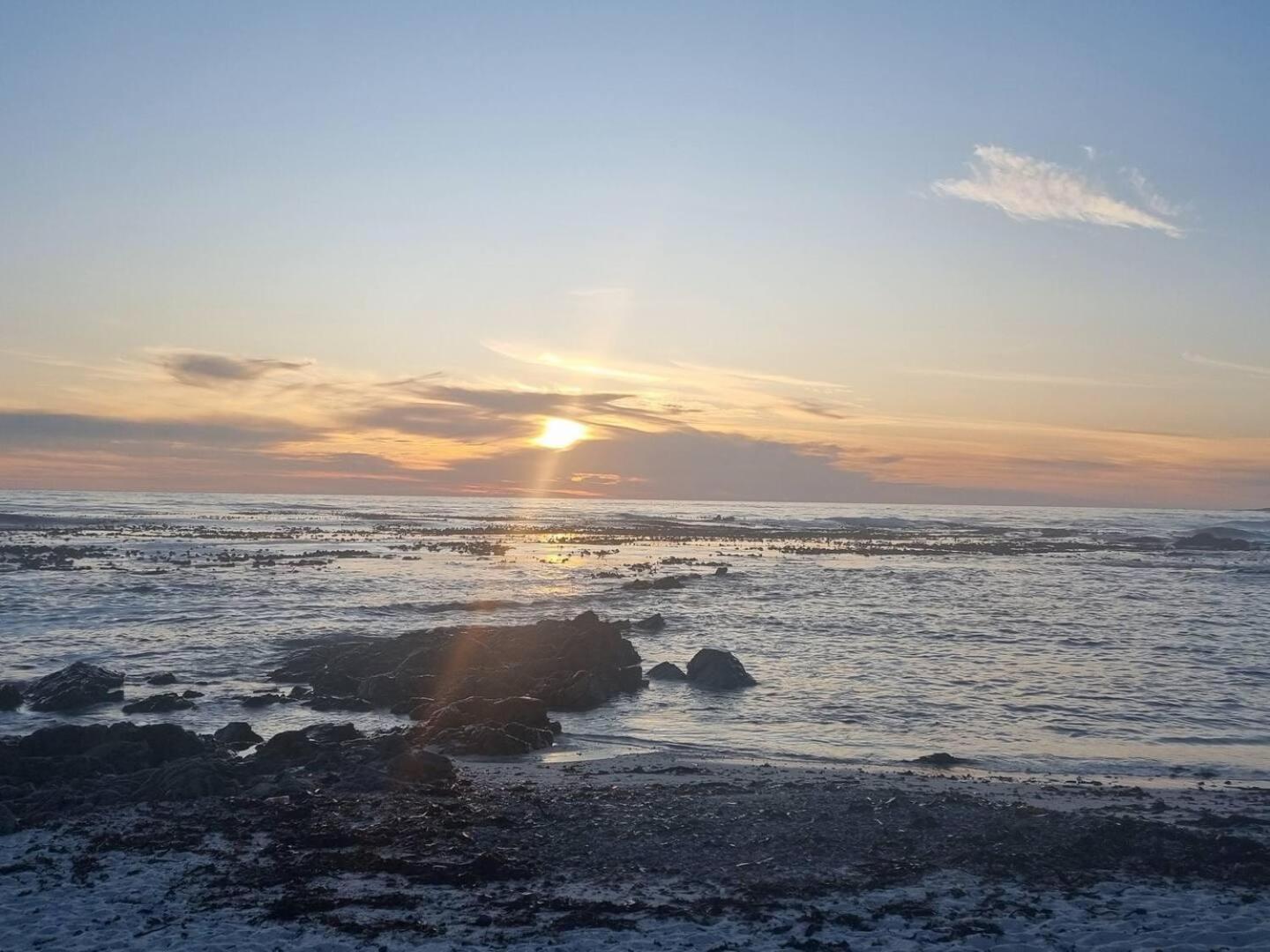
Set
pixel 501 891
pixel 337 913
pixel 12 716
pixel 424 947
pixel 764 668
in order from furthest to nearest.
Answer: pixel 764 668 → pixel 12 716 → pixel 501 891 → pixel 337 913 → pixel 424 947

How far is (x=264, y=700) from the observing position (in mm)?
22609

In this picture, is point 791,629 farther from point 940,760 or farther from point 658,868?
point 658,868

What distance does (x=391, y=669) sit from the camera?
83.6 feet

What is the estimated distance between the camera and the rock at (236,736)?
18.2 metres

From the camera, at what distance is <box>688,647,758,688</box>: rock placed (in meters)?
24.6

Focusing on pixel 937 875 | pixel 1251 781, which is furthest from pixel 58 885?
pixel 1251 781

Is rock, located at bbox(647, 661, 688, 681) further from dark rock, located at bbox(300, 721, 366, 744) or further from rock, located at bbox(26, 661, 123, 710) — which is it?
rock, located at bbox(26, 661, 123, 710)

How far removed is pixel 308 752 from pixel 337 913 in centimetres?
717

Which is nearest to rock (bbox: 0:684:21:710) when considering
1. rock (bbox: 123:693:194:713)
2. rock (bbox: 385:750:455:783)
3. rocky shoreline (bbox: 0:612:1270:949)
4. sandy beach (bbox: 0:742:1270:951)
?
rock (bbox: 123:693:194:713)

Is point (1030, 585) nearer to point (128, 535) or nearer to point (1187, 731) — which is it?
point (1187, 731)

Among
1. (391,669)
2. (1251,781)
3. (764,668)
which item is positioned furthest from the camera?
(764,668)

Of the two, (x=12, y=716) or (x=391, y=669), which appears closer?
(x=12, y=716)

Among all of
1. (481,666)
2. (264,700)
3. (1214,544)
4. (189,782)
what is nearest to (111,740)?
(189,782)

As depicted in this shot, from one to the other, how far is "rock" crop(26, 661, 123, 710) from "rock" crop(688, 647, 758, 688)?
569 inches
